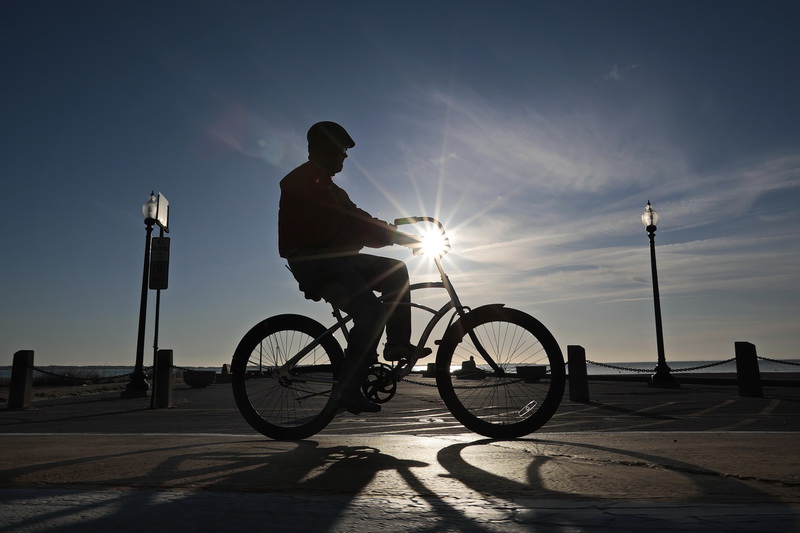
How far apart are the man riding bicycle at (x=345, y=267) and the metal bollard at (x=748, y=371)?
1130 cm

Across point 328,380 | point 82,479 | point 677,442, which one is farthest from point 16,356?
point 677,442

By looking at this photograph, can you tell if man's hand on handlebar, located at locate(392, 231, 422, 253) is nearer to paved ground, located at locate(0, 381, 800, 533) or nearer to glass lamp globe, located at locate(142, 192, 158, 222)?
paved ground, located at locate(0, 381, 800, 533)

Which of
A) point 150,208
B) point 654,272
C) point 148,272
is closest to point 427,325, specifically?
point 148,272

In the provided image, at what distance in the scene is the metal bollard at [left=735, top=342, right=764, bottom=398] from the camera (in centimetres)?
1291

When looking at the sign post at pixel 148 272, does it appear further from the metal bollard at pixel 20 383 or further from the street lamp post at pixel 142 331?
the metal bollard at pixel 20 383

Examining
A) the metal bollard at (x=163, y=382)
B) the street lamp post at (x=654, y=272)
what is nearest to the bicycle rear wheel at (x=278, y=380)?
the metal bollard at (x=163, y=382)

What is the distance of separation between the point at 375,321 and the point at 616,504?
2.71 m

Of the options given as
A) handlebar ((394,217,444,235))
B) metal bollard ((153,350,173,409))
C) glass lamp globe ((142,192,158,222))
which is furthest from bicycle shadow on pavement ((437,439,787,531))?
glass lamp globe ((142,192,158,222))

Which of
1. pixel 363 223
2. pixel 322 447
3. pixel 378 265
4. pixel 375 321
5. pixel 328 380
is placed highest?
pixel 363 223

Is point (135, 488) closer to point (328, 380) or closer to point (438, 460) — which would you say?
point (438, 460)

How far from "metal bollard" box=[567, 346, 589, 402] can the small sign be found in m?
8.26

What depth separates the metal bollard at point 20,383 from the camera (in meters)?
11.7

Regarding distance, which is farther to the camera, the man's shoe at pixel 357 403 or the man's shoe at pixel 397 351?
the man's shoe at pixel 397 351

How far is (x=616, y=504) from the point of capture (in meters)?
1.75
